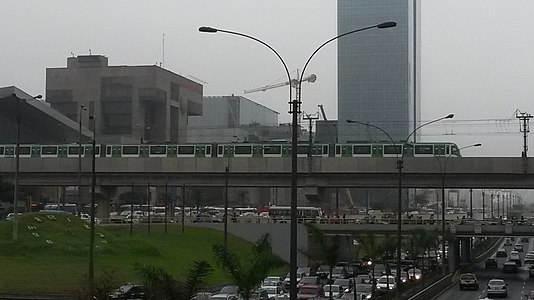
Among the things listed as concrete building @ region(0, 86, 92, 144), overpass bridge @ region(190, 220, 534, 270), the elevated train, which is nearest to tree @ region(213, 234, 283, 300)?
overpass bridge @ region(190, 220, 534, 270)

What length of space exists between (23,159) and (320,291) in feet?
184

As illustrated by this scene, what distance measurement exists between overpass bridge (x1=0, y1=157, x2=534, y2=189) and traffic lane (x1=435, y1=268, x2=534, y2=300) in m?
8.45

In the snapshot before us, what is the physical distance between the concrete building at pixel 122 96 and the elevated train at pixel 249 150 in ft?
213

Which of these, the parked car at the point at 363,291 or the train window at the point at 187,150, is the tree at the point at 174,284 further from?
the train window at the point at 187,150

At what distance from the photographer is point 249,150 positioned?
83312mm

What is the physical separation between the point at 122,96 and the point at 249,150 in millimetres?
86861

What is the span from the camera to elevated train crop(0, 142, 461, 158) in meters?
78.5

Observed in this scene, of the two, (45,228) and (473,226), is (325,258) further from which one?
(473,226)

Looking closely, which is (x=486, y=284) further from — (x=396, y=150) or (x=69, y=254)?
(x=69, y=254)

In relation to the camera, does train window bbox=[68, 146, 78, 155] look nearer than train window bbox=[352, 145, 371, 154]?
No

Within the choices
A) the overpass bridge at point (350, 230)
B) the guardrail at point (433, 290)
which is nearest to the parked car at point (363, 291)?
the guardrail at point (433, 290)

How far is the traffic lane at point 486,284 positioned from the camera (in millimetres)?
51656

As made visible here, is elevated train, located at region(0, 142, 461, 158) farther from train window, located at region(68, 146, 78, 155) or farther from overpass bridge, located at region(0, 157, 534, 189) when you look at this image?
overpass bridge, located at region(0, 157, 534, 189)

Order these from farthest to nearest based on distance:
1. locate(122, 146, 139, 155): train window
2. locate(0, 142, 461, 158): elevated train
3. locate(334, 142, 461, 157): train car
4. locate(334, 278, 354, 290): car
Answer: locate(122, 146, 139, 155): train window < locate(0, 142, 461, 158): elevated train < locate(334, 142, 461, 157): train car < locate(334, 278, 354, 290): car
